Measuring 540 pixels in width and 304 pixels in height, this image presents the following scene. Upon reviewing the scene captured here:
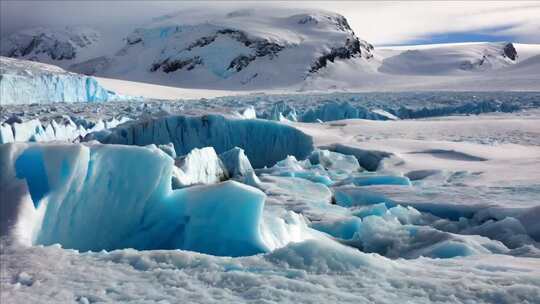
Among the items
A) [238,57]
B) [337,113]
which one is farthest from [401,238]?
[238,57]

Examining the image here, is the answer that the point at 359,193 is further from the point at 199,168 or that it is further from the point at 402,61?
the point at 402,61

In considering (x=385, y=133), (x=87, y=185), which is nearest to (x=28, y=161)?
(x=87, y=185)

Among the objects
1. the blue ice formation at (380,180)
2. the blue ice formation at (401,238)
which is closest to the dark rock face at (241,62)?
the blue ice formation at (380,180)

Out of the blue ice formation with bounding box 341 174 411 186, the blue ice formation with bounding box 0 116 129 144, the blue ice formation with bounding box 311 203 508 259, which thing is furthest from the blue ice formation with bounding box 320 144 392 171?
the blue ice formation with bounding box 0 116 129 144

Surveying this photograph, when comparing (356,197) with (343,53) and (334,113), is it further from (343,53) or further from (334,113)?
(343,53)

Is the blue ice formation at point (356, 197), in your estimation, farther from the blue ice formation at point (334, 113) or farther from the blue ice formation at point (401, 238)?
the blue ice formation at point (334, 113)

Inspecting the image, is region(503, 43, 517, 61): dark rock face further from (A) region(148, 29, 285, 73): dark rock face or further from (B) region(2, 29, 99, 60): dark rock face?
(B) region(2, 29, 99, 60): dark rock face
